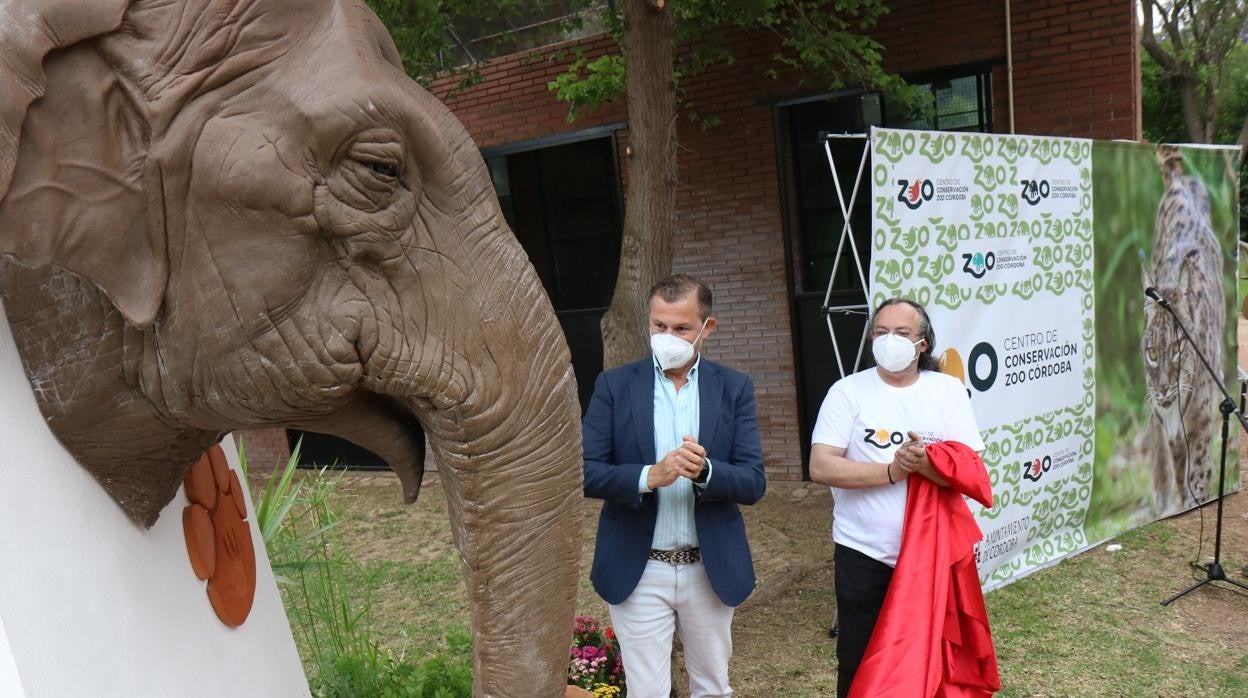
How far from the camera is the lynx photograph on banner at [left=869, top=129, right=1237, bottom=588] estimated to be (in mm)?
4504

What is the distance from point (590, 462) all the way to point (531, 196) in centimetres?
684

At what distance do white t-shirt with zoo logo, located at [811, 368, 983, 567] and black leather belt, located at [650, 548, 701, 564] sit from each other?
28.7 inches

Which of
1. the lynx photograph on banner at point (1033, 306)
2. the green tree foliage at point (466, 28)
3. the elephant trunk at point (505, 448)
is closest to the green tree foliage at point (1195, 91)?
the green tree foliage at point (466, 28)

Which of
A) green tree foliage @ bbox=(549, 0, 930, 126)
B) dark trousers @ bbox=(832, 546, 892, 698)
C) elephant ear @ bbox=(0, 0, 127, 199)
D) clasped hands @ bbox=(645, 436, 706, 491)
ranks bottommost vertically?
dark trousers @ bbox=(832, 546, 892, 698)

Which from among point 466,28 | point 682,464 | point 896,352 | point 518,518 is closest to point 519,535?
point 518,518

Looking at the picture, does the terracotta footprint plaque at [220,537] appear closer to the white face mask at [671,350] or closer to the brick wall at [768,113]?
the white face mask at [671,350]

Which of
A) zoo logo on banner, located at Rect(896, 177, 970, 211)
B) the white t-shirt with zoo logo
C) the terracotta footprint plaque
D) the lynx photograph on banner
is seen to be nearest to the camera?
the terracotta footprint plaque

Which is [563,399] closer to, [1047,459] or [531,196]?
[1047,459]

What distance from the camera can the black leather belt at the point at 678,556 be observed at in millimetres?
3211

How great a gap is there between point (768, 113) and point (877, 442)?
526 centimetres

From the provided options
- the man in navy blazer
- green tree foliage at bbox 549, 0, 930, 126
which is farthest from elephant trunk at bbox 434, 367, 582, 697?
green tree foliage at bbox 549, 0, 930, 126

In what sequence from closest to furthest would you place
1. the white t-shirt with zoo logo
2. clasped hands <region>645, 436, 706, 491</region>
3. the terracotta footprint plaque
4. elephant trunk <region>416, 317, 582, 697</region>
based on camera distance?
elephant trunk <region>416, 317, 582, 697</region>, the terracotta footprint plaque, clasped hands <region>645, 436, 706, 491</region>, the white t-shirt with zoo logo

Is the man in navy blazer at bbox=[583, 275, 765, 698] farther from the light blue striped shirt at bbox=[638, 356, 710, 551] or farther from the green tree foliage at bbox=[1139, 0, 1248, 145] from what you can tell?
the green tree foliage at bbox=[1139, 0, 1248, 145]

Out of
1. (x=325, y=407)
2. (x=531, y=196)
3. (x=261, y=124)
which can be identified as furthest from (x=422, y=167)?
(x=531, y=196)
